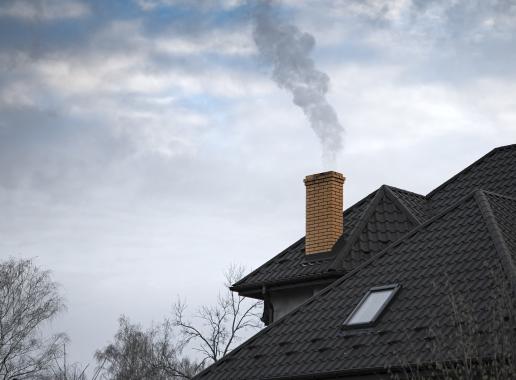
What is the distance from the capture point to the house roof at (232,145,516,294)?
21266mm

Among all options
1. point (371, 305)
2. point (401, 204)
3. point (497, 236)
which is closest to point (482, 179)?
point (401, 204)

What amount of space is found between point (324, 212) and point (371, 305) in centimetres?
514

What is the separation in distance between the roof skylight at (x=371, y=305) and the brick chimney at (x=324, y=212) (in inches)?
163

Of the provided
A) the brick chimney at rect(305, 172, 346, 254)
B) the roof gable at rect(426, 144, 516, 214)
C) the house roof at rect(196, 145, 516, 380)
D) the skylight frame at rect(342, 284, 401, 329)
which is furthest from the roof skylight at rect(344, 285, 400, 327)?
the roof gable at rect(426, 144, 516, 214)

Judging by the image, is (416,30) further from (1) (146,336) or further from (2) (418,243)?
(1) (146,336)

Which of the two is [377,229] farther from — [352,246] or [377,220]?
[352,246]

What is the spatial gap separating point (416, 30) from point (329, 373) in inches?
288

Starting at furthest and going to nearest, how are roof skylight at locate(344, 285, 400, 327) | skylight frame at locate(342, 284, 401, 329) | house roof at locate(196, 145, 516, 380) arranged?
roof skylight at locate(344, 285, 400, 327) → skylight frame at locate(342, 284, 401, 329) → house roof at locate(196, 145, 516, 380)

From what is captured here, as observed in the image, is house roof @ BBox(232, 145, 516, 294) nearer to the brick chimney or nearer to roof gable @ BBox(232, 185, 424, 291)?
roof gable @ BBox(232, 185, 424, 291)

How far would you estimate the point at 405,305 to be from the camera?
16.5 metres

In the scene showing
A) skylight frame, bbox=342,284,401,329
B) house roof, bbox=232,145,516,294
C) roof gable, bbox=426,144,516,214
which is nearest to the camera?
skylight frame, bbox=342,284,401,329

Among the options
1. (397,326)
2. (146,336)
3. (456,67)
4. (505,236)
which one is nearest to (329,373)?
(397,326)

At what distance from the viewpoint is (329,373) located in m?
16.0

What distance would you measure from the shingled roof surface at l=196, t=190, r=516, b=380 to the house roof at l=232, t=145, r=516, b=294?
2369mm
